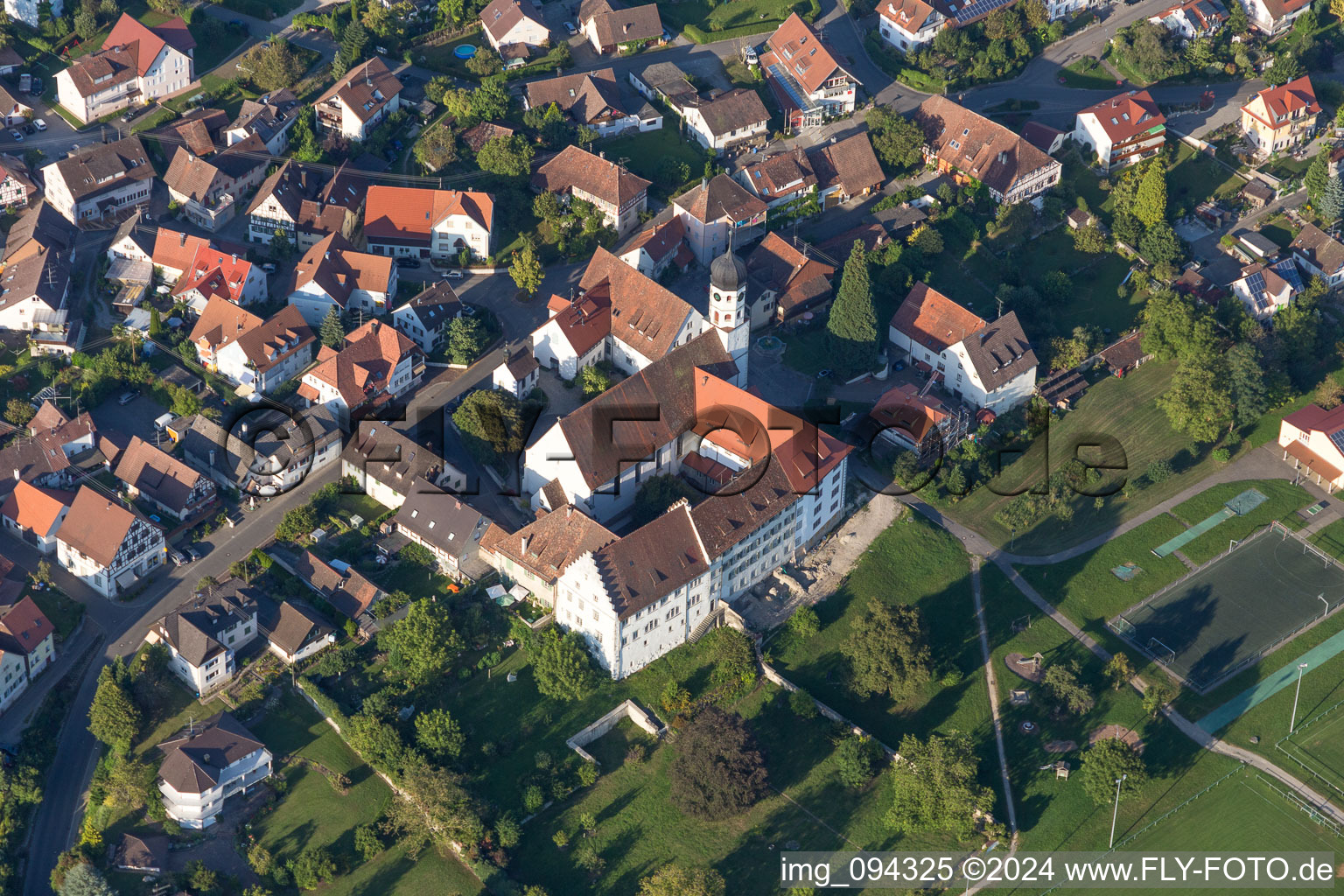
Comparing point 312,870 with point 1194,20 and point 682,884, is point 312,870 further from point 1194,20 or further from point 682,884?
point 1194,20

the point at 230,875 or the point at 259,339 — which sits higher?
the point at 259,339

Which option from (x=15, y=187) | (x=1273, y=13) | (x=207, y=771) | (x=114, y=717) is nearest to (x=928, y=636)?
(x=207, y=771)

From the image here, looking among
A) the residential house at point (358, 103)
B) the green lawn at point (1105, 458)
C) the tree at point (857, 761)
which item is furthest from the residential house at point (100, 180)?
the tree at point (857, 761)

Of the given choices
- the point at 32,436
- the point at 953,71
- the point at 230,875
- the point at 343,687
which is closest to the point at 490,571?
the point at 343,687

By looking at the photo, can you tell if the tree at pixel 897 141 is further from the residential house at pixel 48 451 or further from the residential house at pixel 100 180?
the residential house at pixel 48 451

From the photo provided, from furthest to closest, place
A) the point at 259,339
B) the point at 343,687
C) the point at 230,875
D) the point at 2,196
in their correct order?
the point at 2,196 < the point at 259,339 < the point at 343,687 < the point at 230,875

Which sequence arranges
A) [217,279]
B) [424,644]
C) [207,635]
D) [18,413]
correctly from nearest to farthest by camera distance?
1. [424,644]
2. [207,635]
3. [18,413]
4. [217,279]

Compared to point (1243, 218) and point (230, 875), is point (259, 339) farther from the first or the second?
point (1243, 218)
